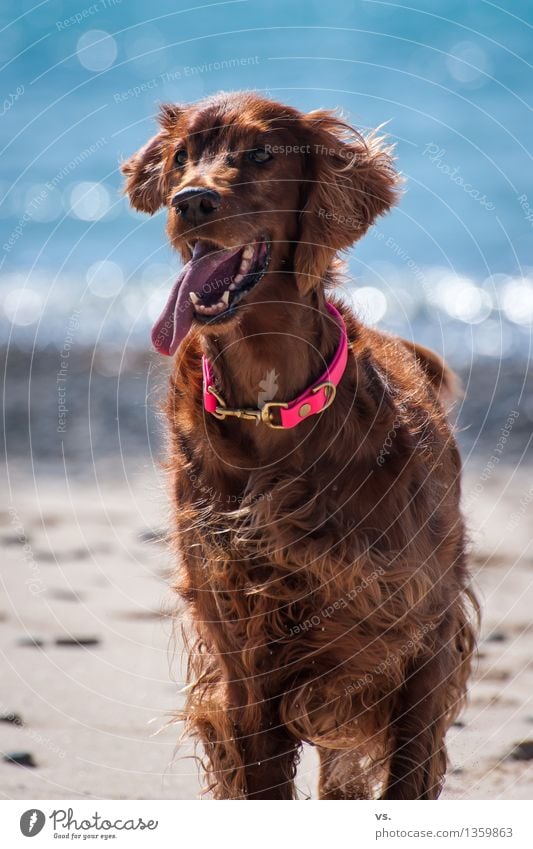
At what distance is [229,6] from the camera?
11078 mm

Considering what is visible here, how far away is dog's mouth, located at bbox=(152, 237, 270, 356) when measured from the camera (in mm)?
3191

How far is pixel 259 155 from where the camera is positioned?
3.35 m

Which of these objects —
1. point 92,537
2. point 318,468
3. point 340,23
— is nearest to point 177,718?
point 318,468

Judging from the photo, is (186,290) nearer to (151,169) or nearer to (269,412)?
(269,412)

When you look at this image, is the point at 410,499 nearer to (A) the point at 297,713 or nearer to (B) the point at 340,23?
(A) the point at 297,713

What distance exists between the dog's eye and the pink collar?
642 mm

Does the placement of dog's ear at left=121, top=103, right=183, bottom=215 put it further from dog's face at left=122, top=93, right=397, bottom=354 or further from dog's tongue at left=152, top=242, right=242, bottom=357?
dog's tongue at left=152, top=242, right=242, bottom=357

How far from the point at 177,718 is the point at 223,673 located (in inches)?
21.8

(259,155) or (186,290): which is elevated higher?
(259,155)

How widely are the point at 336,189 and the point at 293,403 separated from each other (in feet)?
2.36

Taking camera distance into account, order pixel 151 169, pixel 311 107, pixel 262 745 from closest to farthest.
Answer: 1. pixel 262 745
2. pixel 151 169
3. pixel 311 107

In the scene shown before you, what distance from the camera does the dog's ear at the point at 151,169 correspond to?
382 centimetres
